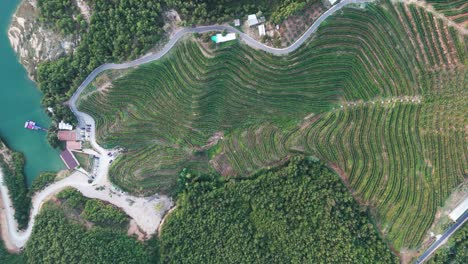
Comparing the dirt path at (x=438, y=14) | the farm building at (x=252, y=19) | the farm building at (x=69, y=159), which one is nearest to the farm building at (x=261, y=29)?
the farm building at (x=252, y=19)

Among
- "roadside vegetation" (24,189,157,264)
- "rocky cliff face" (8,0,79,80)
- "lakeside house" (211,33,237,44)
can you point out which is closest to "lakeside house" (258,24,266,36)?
"lakeside house" (211,33,237,44)

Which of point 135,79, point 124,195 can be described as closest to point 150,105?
point 135,79

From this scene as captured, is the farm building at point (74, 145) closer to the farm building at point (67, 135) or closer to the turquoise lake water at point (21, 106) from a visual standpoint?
the farm building at point (67, 135)

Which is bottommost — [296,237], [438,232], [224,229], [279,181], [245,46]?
[438,232]

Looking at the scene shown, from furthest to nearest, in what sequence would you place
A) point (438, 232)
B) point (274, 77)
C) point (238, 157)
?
point (238, 157), point (274, 77), point (438, 232)

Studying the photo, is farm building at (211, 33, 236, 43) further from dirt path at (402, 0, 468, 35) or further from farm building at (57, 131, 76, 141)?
farm building at (57, 131, 76, 141)

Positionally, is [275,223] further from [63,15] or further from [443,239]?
[63,15]

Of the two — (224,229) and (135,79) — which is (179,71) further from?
(224,229)
